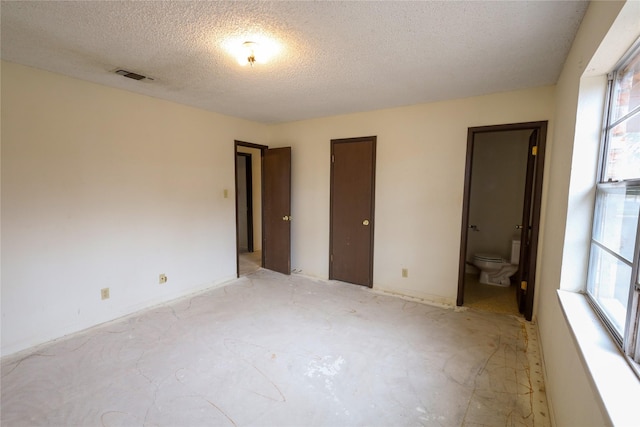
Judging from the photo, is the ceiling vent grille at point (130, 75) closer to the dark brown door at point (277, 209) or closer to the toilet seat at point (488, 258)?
the dark brown door at point (277, 209)

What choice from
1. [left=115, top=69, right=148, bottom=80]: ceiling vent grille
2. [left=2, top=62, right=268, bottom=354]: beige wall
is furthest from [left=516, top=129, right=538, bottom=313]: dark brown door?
[left=115, top=69, right=148, bottom=80]: ceiling vent grille

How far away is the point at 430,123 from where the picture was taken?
3.25 metres

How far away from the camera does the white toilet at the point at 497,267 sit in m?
3.82

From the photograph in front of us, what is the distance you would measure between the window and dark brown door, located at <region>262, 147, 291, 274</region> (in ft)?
11.0

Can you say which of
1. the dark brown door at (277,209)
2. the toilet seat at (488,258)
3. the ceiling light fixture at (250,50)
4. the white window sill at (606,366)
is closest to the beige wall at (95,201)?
the dark brown door at (277,209)

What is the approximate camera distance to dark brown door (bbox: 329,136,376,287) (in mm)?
3678

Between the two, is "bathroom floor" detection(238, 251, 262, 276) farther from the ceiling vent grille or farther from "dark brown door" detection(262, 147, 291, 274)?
the ceiling vent grille

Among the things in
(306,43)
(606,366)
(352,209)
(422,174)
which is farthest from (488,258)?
(306,43)

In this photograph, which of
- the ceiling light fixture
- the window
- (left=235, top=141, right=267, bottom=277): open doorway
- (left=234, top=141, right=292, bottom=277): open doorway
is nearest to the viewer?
the window

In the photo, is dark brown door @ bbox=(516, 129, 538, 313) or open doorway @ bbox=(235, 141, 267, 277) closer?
dark brown door @ bbox=(516, 129, 538, 313)

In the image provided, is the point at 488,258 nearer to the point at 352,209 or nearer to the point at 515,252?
the point at 515,252

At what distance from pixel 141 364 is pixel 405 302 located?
267cm

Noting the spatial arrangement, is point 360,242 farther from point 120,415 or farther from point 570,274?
point 120,415

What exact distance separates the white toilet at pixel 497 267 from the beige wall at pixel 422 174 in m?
0.98
